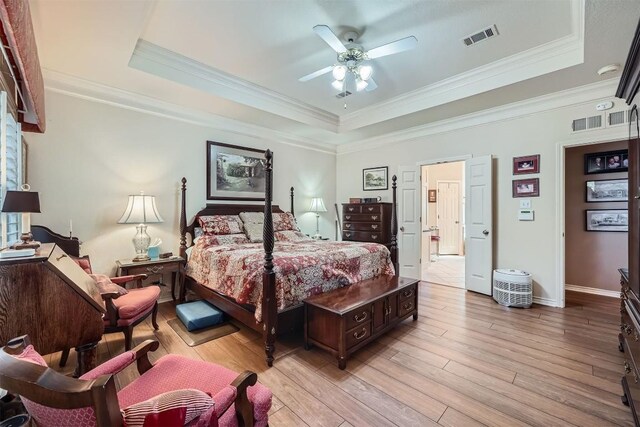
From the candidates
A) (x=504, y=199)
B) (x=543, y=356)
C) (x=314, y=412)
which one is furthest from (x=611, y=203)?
(x=314, y=412)

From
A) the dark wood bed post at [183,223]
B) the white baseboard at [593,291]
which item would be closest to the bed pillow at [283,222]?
the dark wood bed post at [183,223]

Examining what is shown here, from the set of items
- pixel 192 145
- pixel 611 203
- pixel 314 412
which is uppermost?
pixel 192 145

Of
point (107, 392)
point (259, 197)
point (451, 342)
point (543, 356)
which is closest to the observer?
point (107, 392)

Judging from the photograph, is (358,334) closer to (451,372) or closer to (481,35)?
(451,372)

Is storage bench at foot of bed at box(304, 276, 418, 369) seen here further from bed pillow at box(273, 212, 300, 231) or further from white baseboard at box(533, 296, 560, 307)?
white baseboard at box(533, 296, 560, 307)

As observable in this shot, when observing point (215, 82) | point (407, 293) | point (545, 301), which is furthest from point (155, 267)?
point (545, 301)

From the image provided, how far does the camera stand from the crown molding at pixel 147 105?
317 cm

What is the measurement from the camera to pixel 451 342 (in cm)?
275

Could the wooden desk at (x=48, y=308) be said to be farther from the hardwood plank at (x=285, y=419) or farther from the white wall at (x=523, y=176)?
the white wall at (x=523, y=176)

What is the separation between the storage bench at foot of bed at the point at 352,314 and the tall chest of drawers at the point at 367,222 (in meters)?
2.14

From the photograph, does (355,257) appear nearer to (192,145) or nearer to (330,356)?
(330,356)

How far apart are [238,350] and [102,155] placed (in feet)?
9.66

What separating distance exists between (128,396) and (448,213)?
854 cm

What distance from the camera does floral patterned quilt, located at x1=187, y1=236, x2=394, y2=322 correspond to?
258 centimetres
